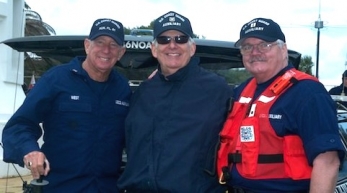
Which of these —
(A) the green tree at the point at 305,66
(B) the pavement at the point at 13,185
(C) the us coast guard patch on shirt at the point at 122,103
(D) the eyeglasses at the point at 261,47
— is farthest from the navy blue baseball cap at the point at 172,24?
(A) the green tree at the point at 305,66

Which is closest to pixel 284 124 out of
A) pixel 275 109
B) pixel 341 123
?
pixel 275 109

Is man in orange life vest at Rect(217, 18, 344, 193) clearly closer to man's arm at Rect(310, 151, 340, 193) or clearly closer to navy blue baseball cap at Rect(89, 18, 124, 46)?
man's arm at Rect(310, 151, 340, 193)

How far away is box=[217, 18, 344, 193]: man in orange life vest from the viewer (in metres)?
3.44

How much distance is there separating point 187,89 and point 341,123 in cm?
132

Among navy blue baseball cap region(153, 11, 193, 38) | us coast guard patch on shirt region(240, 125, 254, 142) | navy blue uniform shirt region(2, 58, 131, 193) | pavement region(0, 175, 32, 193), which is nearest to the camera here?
us coast guard patch on shirt region(240, 125, 254, 142)

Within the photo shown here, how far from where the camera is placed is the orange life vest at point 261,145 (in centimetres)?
353

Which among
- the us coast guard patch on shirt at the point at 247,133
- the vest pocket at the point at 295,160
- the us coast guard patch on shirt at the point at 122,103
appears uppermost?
the us coast guard patch on shirt at the point at 122,103

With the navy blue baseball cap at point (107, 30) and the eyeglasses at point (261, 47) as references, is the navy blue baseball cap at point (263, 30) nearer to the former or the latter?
the eyeglasses at point (261, 47)

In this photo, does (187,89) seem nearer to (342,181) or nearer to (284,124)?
(284,124)

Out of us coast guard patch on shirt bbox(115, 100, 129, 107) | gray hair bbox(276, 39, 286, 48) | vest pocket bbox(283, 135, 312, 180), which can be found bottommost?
vest pocket bbox(283, 135, 312, 180)

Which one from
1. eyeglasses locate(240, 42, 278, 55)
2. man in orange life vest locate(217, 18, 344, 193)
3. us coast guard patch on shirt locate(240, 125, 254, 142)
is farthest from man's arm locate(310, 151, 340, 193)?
eyeglasses locate(240, 42, 278, 55)

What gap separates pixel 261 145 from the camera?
3.61m

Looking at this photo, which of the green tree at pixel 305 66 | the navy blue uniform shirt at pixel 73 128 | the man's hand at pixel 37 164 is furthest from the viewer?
the green tree at pixel 305 66

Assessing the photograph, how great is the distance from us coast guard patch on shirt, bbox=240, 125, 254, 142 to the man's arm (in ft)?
1.27
